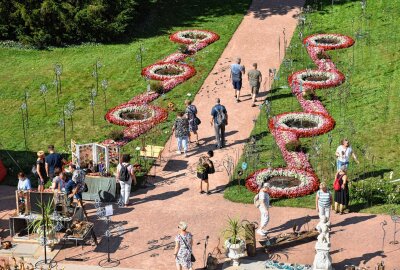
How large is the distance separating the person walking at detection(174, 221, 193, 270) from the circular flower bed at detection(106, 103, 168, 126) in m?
12.0

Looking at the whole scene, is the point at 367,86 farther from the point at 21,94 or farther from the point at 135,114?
the point at 21,94

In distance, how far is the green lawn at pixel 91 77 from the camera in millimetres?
35219

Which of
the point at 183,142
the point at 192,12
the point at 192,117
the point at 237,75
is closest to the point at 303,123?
the point at 237,75

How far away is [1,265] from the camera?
2503 cm

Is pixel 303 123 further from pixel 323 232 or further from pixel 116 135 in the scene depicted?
pixel 323 232

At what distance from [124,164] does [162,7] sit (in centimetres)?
2258

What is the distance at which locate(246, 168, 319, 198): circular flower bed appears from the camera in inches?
1155

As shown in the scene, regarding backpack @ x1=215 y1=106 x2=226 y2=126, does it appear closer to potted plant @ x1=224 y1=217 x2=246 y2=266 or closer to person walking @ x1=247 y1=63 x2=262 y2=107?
person walking @ x1=247 y1=63 x2=262 y2=107

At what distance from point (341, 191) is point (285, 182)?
121 inches

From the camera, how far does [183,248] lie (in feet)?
78.8

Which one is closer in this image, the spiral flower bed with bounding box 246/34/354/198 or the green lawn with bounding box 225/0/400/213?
the spiral flower bed with bounding box 246/34/354/198

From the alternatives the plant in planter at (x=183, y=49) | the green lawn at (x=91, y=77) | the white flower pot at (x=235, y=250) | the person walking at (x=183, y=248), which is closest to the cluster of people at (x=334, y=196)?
the white flower pot at (x=235, y=250)

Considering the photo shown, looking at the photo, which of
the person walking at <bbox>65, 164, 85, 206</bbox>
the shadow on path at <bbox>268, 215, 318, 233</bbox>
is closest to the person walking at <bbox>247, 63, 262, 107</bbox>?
the shadow on path at <bbox>268, 215, 318, 233</bbox>

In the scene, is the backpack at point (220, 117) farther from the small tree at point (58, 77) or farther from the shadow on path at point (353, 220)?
the small tree at point (58, 77)
